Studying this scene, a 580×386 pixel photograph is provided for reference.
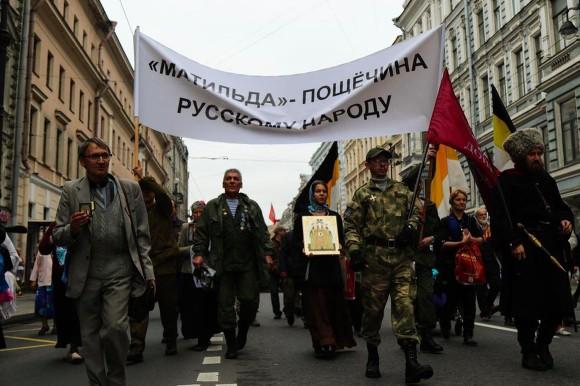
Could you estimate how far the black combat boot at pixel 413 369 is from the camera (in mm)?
4934

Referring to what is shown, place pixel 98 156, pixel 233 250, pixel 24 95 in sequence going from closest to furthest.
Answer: pixel 98 156 < pixel 233 250 < pixel 24 95

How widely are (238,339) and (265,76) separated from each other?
114 inches

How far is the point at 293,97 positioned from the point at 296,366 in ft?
9.25

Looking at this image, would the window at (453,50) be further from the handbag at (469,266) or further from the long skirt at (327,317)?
the long skirt at (327,317)

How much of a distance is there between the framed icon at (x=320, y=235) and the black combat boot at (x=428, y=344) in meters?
1.24

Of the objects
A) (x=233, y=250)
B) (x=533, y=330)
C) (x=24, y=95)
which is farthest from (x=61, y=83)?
(x=533, y=330)

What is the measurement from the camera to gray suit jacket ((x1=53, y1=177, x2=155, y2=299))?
4.32 m

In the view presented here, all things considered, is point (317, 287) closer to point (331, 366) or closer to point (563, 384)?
point (331, 366)

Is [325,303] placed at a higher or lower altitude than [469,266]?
lower

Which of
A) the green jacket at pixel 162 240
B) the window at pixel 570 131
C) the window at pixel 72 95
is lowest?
the green jacket at pixel 162 240

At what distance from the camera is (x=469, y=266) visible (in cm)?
766

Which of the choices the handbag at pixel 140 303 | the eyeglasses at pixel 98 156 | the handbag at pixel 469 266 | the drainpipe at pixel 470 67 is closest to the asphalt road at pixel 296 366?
the handbag at pixel 469 266

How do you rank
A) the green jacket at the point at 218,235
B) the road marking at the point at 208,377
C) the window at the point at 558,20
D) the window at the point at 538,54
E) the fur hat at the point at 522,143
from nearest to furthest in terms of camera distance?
the road marking at the point at 208,377
the fur hat at the point at 522,143
the green jacket at the point at 218,235
the window at the point at 558,20
the window at the point at 538,54

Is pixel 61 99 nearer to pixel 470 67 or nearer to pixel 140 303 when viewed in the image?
pixel 470 67
